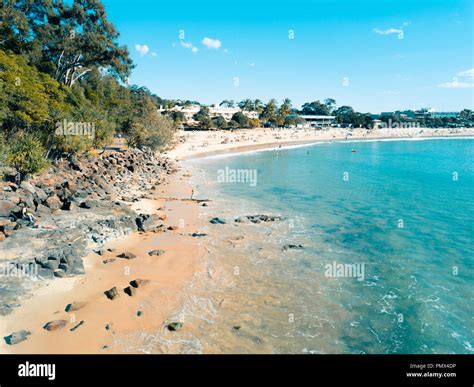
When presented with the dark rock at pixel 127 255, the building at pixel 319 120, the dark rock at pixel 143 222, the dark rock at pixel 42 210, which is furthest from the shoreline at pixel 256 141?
the dark rock at pixel 127 255

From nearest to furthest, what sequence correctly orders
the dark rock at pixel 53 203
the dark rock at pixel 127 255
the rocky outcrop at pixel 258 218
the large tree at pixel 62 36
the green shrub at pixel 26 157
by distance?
1. the dark rock at pixel 127 255
2. the dark rock at pixel 53 203
3. the rocky outcrop at pixel 258 218
4. the green shrub at pixel 26 157
5. the large tree at pixel 62 36

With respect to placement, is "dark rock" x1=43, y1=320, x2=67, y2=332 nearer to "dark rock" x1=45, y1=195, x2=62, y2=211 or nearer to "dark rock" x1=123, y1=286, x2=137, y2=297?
"dark rock" x1=123, y1=286, x2=137, y2=297

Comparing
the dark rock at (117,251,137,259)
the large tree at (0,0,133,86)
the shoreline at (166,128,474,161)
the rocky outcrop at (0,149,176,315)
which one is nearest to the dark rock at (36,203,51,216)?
the rocky outcrop at (0,149,176,315)

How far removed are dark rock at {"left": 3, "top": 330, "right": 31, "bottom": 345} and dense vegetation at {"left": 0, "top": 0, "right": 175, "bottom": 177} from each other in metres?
13.9

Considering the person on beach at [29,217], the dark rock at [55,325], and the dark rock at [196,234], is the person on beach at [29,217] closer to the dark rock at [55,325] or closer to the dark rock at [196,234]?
the dark rock at [196,234]

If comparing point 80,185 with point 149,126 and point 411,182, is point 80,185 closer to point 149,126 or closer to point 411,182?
point 149,126

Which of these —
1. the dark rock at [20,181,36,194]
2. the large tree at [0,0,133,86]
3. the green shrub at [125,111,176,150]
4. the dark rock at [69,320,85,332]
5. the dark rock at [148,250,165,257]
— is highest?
the large tree at [0,0,133,86]

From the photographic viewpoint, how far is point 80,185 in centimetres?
2573

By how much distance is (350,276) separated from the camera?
1580cm

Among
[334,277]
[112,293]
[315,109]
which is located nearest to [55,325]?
[112,293]

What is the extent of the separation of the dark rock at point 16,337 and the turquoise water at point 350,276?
549 centimetres

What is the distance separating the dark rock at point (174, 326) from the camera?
434 inches

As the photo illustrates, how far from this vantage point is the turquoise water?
11438mm

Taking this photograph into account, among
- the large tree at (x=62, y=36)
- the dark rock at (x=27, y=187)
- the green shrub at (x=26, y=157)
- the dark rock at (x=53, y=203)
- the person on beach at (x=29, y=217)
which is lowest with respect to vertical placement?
the person on beach at (x=29, y=217)
